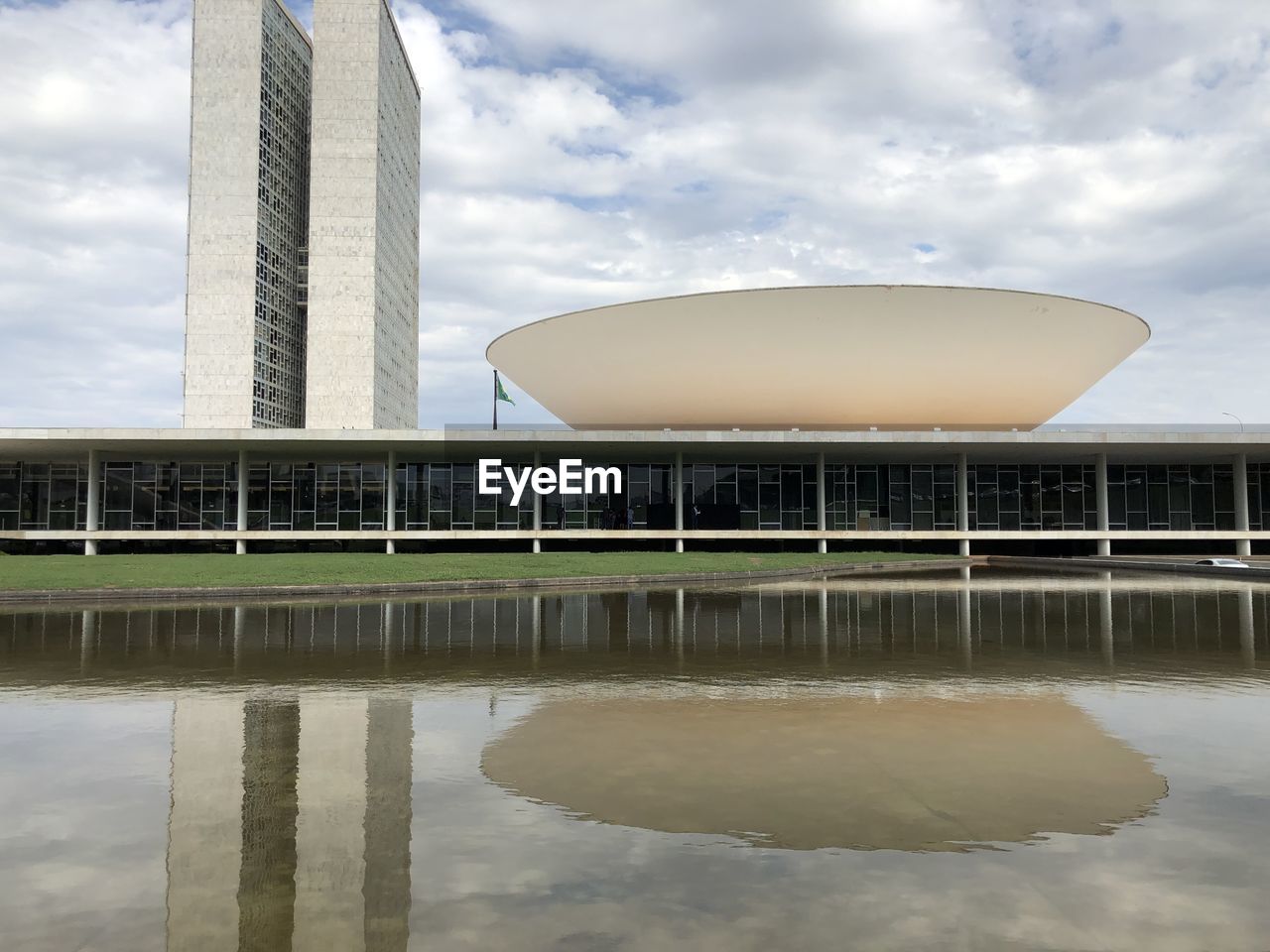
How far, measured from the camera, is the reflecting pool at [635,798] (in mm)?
3424

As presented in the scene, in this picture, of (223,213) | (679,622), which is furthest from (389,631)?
(223,213)

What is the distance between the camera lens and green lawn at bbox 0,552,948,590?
19078 mm

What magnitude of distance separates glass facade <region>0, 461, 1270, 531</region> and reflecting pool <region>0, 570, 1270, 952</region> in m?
26.5

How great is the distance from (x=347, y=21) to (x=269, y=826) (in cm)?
8128

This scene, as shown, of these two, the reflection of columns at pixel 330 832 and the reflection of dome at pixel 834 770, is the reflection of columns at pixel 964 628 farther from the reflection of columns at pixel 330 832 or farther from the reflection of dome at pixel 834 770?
the reflection of columns at pixel 330 832

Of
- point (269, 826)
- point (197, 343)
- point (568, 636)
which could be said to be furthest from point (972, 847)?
point (197, 343)

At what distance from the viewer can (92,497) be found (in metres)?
35.7

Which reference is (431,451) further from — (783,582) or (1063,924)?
(1063,924)

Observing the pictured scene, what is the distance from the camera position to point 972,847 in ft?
13.4

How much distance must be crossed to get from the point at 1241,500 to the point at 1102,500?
18.4 feet

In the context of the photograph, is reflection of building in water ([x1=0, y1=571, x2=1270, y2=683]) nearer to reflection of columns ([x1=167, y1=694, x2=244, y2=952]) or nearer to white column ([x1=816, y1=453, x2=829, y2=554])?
reflection of columns ([x1=167, y1=694, x2=244, y2=952])

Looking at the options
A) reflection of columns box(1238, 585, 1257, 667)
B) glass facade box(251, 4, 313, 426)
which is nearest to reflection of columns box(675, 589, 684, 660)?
reflection of columns box(1238, 585, 1257, 667)

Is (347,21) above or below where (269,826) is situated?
above

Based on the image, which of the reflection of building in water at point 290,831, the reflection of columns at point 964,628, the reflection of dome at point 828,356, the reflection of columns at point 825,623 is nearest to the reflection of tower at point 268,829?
the reflection of building in water at point 290,831
